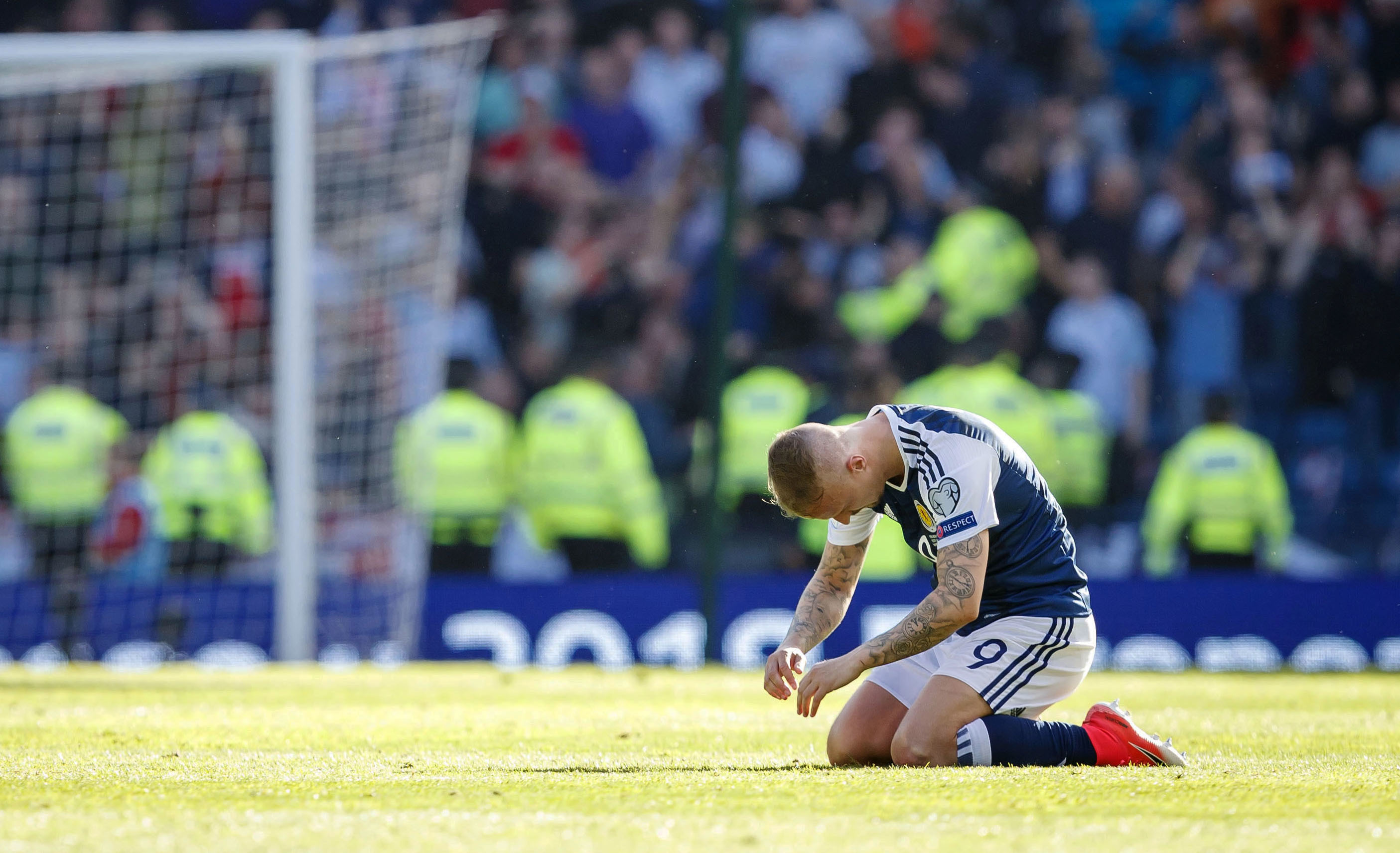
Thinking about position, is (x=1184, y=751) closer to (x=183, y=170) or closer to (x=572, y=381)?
(x=572, y=381)

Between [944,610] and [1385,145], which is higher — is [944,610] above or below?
below

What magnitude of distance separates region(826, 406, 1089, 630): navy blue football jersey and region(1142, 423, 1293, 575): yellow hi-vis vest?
23.3 feet

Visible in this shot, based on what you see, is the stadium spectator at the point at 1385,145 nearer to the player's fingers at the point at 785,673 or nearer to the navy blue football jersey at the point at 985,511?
the navy blue football jersey at the point at 985,511

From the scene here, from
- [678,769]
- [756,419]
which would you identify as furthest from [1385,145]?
[678,769]

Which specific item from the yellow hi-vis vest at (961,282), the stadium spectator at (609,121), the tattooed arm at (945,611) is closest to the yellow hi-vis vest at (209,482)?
the stadium spectator at (609,121)

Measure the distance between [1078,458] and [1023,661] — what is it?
775 cm

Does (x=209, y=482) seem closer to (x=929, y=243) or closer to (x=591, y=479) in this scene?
(x=591, y=479)

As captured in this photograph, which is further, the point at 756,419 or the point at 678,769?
the point at 756,419

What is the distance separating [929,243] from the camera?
1376 centimetres

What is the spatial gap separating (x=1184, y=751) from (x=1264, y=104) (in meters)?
10.1

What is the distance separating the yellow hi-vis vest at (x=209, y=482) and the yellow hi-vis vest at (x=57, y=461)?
394 millimetres

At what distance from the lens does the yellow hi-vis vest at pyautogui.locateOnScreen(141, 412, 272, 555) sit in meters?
12.3

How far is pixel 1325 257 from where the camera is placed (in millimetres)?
13406

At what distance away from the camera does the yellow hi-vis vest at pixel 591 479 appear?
12.4 metres
